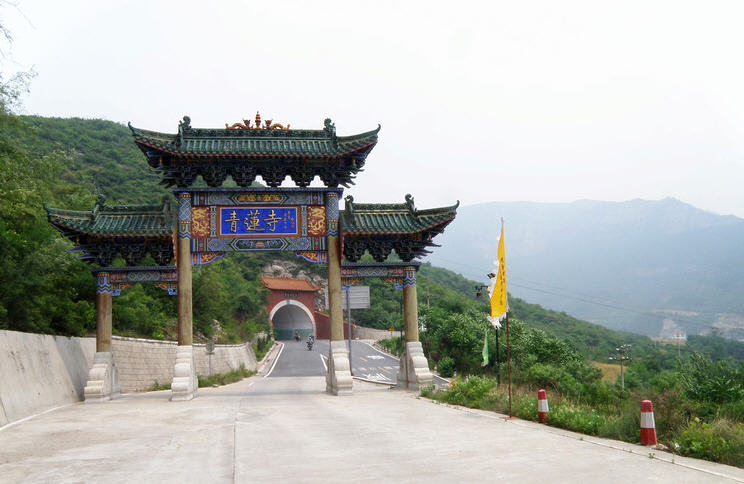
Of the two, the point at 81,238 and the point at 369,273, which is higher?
the point at 81,238

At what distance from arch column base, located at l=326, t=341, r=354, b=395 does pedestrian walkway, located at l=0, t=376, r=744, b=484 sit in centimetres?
429

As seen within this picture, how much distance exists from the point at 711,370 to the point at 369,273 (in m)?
9.25

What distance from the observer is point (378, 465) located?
6531 mm

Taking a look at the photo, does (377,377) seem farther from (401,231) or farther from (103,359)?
(103,359)

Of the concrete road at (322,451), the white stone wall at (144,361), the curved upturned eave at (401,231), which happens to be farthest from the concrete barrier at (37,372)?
the curved upturned eave at (401,231)

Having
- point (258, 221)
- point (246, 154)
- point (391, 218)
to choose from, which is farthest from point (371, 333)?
point (246, 154)

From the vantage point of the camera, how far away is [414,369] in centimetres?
1775

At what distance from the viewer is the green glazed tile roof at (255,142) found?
17.0 metres

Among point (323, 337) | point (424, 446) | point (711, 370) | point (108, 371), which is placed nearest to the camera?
point (424, 446)

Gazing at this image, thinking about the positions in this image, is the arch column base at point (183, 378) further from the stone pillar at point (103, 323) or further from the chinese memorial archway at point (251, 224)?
the stone pillar at point (103, 323)

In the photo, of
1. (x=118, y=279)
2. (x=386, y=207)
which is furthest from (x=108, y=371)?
(x=386, y=207)

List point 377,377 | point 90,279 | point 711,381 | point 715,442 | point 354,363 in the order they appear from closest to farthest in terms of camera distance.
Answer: point 715,442 → point 711,381 → point 90,279 → point 377,377 → point 354,363

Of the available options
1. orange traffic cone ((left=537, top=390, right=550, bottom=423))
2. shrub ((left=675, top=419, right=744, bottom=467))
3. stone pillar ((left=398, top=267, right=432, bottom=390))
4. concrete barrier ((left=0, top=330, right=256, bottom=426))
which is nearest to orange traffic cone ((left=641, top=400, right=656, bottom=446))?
shrub ((left=675, top=419, right=744, bottom=467))

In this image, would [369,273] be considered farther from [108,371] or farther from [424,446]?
[424,446]
